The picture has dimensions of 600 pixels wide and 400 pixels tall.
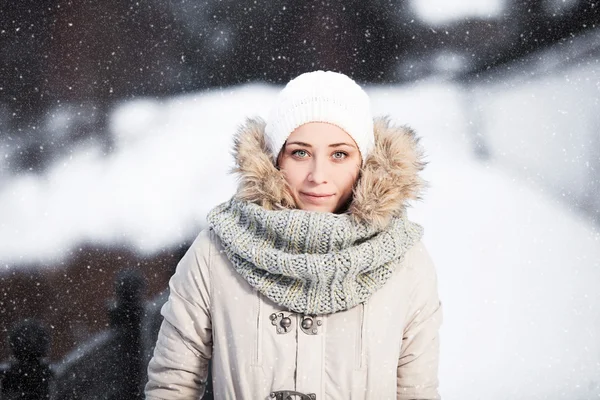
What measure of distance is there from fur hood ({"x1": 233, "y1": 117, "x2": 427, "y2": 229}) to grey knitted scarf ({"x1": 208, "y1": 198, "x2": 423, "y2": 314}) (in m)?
0.02

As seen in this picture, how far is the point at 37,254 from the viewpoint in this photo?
5.22 ft

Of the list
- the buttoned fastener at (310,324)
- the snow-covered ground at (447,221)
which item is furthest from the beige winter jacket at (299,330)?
the snow-covered ground at (447,221)

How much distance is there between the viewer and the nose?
3.57 feet

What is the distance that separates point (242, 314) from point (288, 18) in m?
0.76

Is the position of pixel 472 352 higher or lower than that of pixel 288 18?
lower

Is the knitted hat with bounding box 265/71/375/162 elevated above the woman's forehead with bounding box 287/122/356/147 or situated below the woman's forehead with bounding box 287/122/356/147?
above

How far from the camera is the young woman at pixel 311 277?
3.58 feet

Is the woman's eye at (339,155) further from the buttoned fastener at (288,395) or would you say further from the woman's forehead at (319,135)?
the buttoned fastener at (288,395)

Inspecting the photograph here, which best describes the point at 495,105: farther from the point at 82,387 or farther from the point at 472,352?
the point at 82,387

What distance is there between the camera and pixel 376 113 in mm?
1617

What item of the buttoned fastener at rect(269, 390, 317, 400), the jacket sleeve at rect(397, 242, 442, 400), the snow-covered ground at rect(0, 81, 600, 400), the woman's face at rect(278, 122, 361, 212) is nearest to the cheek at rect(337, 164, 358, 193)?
the woman's face at rect(278, 122, 361, 212)

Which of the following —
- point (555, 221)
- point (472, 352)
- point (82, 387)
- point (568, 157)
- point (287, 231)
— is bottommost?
point (82, 387)

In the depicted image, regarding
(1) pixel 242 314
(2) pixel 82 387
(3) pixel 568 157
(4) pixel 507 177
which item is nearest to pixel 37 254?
(2) pixel 82 387

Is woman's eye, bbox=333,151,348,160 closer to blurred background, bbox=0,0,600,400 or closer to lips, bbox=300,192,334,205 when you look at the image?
lips, bbox=300,192,334,205
